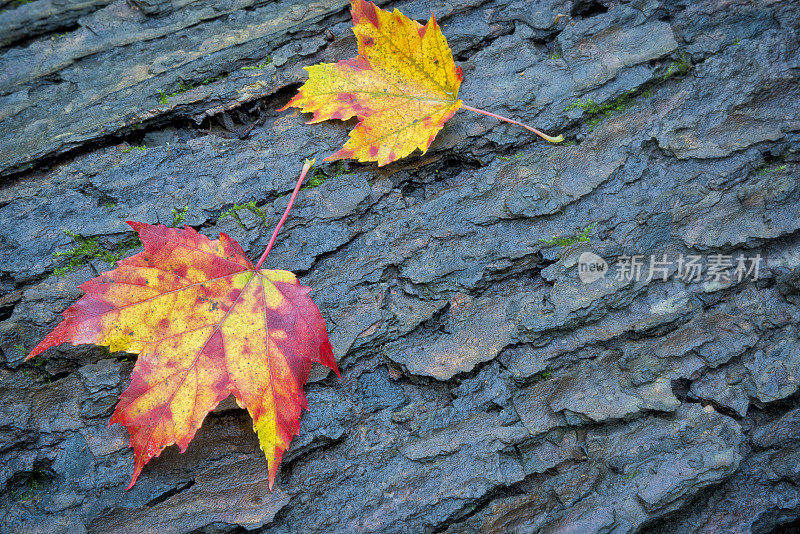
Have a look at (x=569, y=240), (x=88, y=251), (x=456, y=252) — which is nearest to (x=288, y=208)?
(x=456, y=252)

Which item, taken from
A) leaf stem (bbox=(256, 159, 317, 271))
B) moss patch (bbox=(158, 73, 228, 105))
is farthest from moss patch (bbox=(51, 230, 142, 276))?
moss patch (bbox=(158, 73, 228, 105))

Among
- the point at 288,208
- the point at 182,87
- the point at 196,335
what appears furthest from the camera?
the point at 182,87

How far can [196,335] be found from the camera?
1645mm

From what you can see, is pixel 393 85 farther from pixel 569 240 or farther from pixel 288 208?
pixel 569 240

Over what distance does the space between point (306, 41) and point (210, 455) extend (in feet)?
6.07

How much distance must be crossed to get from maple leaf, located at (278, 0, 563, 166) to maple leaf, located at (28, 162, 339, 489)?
2.18 ft

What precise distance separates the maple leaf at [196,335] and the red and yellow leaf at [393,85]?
0.67m

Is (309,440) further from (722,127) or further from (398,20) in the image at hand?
(722,127)

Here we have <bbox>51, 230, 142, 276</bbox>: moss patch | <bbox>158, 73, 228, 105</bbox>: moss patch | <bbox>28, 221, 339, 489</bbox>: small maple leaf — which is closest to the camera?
<bbox>28, 221, 339, 489</bbox>: small maple leaf

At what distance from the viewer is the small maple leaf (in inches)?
61.3

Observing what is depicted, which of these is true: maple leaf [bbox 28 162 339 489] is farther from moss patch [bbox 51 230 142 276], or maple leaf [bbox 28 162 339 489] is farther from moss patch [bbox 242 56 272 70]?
moss patch [bbox 242 56 272 70]

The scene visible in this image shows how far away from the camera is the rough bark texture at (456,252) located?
173 cm

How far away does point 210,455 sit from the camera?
175 cm

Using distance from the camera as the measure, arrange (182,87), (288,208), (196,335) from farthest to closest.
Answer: (182,87) → (288,208) → (196,335)
